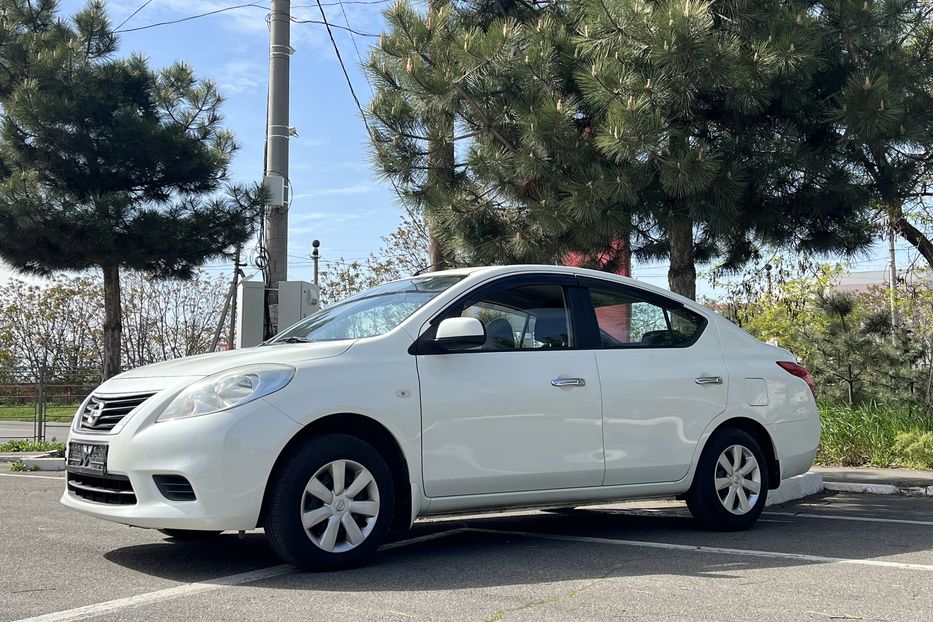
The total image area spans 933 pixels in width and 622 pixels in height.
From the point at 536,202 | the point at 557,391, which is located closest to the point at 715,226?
the point at 536,202

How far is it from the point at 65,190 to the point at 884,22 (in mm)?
10504

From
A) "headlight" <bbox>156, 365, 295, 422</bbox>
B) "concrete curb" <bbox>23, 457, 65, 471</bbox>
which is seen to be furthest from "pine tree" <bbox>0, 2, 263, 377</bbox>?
"headlight" <bbox>156, 365, 295, 422</bbox>

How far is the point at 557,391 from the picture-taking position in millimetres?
5957

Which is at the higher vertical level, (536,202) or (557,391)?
(536,202)

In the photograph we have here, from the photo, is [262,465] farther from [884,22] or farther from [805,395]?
[884,22]

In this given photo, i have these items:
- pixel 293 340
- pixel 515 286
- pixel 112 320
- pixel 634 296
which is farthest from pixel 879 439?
pixel 112 320

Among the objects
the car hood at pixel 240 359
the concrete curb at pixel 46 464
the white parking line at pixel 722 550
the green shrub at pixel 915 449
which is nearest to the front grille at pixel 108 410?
the car hood at pixel 240 359

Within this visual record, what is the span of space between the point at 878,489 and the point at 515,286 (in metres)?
4.95

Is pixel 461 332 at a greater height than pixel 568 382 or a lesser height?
greater

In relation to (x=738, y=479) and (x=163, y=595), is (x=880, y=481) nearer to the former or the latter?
(x=738, y=479)

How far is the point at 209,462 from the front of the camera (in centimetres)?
488

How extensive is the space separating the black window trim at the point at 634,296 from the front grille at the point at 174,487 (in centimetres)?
261

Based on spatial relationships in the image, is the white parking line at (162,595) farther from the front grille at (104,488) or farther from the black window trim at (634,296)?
the black window trim at (634,296)

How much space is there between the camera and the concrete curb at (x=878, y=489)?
9008 mm
